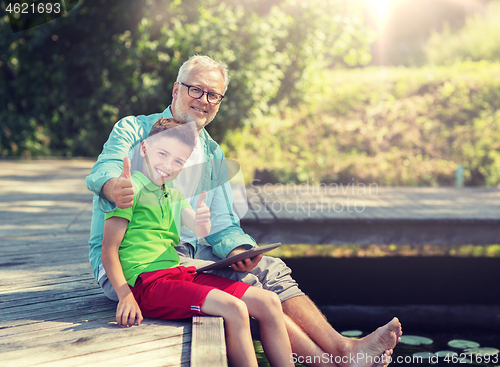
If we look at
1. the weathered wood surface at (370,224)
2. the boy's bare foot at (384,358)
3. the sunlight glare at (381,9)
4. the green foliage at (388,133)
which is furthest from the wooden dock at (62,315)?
the sunlight glare at (381,9)

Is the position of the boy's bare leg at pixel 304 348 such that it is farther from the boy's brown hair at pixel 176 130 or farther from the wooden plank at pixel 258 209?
the wooden plank at pixel 258 209

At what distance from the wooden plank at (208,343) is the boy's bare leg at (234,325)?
0.03 m

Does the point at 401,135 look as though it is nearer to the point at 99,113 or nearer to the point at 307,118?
the point at 307,118

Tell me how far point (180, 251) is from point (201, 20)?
541 centimetres

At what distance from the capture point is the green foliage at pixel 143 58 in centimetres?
727


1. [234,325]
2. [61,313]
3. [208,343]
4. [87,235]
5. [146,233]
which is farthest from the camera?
[87,235]

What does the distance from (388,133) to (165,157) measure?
8289 millimetres

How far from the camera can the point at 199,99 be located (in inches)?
95.0

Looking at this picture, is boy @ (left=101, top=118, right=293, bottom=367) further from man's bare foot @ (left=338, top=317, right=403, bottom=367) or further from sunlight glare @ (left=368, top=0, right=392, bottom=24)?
sunlight glare @ (left=368, top=0, right=392, bottom=24)

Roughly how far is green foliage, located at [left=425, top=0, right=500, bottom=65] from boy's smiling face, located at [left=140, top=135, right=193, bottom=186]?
11730mm

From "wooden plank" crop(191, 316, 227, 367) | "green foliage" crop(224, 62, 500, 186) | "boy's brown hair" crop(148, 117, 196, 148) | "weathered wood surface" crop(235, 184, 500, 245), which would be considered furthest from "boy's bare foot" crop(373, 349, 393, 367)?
"green foliage" crop(224, 62, 500, 186)

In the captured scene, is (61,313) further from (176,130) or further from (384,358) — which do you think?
(384,358)

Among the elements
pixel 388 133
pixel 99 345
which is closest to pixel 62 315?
pixel 99 345

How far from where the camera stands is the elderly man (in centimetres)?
208
